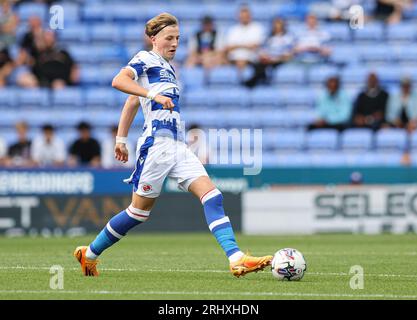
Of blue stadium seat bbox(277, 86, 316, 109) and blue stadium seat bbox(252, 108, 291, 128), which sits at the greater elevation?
blue stadium seat bbox(277, 86, 316, 109)

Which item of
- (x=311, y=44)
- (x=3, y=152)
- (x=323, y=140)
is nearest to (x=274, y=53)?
(x=311, y=44)

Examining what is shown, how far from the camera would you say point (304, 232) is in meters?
17.1

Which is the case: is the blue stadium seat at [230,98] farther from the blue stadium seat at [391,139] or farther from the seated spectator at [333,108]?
the blue stadium seat at [391,139]

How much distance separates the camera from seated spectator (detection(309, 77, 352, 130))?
1914cm

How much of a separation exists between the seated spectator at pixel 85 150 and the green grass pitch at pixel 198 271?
297 cm

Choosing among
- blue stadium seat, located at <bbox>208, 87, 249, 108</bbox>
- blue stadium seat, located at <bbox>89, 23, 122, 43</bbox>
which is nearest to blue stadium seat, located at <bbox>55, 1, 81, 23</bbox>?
blue stadium seat, located at <bbox>89, 23, 122, 43</bbox>

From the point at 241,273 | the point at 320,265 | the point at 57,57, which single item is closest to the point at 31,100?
the point at 57,57

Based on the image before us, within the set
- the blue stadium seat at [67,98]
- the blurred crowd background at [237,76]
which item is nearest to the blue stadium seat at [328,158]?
the blurred crowd background at [237,76]

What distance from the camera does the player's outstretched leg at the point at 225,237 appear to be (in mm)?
8231

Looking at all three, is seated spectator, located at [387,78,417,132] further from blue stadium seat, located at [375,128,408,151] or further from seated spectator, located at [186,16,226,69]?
→ seated spectator, located at [186,16,226,69]

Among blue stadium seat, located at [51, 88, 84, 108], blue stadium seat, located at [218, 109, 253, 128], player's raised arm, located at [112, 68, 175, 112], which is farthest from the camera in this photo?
blue stadium seat, located at [51, 88, 84, 108]

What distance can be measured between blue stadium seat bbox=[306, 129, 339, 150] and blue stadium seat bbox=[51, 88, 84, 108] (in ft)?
14.3
